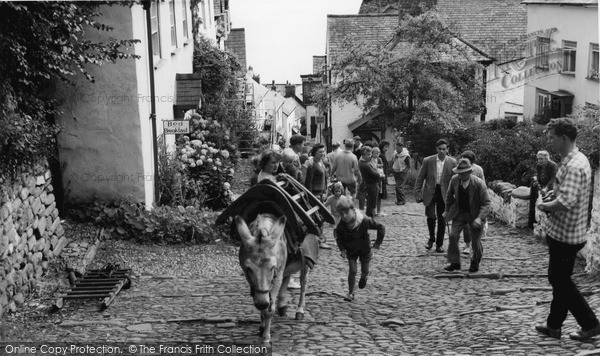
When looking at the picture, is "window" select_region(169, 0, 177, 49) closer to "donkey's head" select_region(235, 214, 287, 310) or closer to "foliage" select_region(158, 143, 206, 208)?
"foliage" select_region(158, 143, 206, 208)

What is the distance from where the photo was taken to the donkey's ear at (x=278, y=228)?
794 centimetres

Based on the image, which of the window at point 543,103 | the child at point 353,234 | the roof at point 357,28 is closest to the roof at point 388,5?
the roof at point 357,28

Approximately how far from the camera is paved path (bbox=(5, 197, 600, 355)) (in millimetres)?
8250

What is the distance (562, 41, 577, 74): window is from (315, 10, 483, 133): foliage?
3.75 meters

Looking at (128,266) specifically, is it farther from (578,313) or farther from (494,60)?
(494,60)

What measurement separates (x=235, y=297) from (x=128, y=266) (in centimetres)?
262

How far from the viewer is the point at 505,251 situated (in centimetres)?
1394

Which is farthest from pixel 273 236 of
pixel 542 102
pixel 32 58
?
pixel 542 102

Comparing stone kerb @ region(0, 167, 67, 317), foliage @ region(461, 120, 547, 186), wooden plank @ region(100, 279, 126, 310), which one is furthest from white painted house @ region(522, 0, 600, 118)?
wooden plank @ region(100, 279, 126, 310)

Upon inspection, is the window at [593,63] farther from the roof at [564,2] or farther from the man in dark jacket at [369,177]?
the man in dark jacket at [369,177]

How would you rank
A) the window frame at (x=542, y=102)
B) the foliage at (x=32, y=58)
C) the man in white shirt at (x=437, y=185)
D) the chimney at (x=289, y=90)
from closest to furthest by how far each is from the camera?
the foliage at (x=32, y=58) → the man in white shirt at (x=437, y=185) → the window frame at (x=542, y=102) → the chimney at (x=289, y=90)

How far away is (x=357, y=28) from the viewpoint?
144 feet

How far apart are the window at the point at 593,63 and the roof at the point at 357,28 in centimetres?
1393

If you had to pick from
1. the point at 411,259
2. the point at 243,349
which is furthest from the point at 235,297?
the point at 411,259
